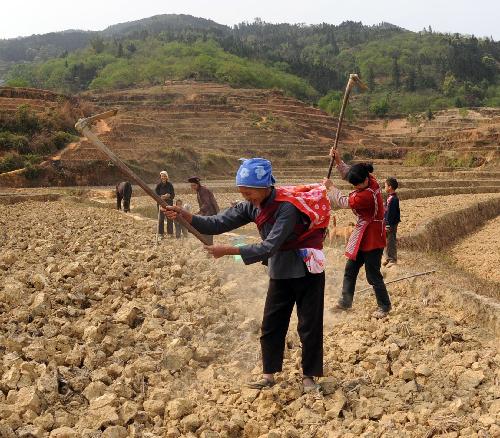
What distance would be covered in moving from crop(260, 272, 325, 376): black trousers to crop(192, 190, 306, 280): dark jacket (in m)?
0.10

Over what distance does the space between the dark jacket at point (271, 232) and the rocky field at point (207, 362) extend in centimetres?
81

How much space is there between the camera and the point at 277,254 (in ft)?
11.8

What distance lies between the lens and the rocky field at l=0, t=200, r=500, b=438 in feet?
10.6

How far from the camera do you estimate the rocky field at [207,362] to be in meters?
3.23

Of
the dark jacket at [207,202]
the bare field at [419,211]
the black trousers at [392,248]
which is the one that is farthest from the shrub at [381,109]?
the black trousers at [392,248]

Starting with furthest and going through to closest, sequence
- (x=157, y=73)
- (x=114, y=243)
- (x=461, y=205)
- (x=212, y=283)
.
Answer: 1. (x=157, y=73)
2. (x=461, y=205)
3. (x=114, y=243)
4. (x=212, y=283)

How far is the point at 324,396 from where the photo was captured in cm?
362

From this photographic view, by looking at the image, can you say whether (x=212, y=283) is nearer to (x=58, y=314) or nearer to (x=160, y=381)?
(x=58, y=314)

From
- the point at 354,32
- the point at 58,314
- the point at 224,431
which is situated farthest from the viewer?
the point at 354,32

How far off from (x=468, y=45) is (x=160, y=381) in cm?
11752

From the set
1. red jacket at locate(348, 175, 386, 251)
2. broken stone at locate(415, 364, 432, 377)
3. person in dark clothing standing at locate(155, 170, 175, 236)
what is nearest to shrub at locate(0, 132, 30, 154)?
person in dark clothing standing at locate(155, 170, 175, 236)

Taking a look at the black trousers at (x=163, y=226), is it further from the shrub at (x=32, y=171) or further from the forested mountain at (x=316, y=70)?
the forested mountain at (x=316, y=70)

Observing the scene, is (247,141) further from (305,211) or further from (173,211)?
(305,211)

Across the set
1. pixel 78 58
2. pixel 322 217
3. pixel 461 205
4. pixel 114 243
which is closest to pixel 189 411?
pixel 322 217
